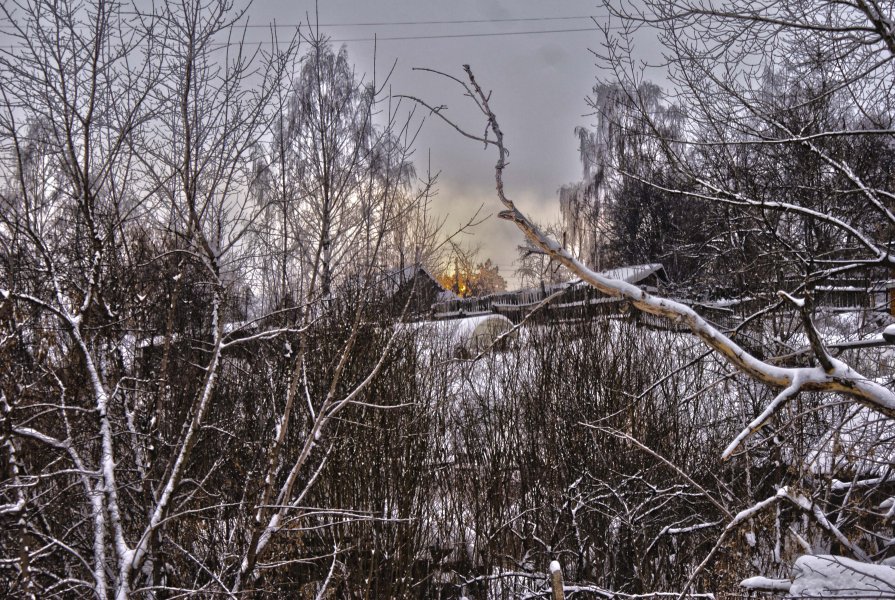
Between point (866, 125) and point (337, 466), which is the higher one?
point (866, 125)

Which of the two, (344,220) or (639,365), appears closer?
(344,220)

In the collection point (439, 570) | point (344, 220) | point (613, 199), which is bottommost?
point (439, 570)

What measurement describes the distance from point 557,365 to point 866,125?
199 inches

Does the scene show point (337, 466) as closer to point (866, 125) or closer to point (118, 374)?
point (118, 374)

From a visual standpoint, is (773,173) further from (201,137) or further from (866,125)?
(201,137)

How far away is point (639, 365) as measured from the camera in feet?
31.8

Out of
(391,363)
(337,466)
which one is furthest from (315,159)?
(337,466)

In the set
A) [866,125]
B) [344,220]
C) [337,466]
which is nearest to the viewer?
[344,220]

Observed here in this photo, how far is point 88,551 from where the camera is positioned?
5.55 meters

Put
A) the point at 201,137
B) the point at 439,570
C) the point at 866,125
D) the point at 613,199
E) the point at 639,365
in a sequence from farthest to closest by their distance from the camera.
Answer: the point at 613,199, the point at 639,365, the point at 439,570, the point at 866,125, the point at 201,137

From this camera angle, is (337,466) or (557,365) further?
(557,365)

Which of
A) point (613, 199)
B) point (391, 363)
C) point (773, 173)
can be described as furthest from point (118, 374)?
point (613, 199)

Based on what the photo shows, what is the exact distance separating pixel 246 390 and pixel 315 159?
4.95 m

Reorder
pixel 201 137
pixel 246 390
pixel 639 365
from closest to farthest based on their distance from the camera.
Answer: pixel 201 137 → pixel 246 390 → pixel 639 365
